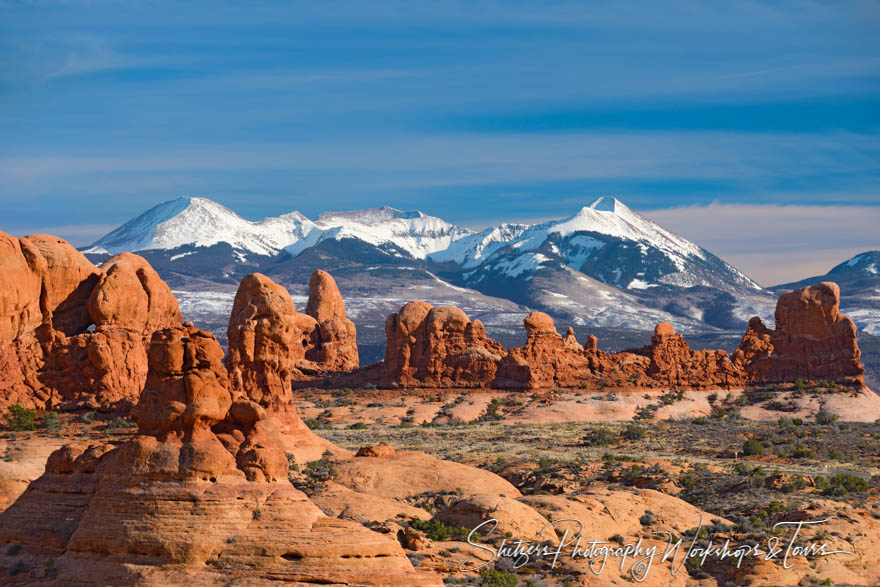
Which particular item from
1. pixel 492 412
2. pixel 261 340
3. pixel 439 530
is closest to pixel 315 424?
pixel 492 412

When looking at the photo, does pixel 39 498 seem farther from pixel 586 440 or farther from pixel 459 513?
pixel 586 440

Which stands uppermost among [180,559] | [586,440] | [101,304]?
[101,304]

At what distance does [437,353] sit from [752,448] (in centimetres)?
3026

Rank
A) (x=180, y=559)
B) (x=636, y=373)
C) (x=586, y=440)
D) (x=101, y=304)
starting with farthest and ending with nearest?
(x=636, y=373) < (x=586, y=440) < (x=101, y=304) < (x=180, y=559)

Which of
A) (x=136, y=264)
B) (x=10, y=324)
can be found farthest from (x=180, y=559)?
(x=136, y=264)

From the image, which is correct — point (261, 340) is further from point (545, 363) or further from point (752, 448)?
point (545, 363)

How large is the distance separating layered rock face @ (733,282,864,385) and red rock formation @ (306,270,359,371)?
103ft

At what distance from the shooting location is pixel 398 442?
6156 cm

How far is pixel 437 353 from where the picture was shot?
8750cm

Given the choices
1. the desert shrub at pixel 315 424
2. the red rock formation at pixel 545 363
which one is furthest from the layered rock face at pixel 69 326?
the red rock formation at pixel 545 363

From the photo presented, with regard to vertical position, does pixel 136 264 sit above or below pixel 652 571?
above

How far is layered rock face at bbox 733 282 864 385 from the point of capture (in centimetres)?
8988

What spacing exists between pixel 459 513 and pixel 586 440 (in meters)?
31.9

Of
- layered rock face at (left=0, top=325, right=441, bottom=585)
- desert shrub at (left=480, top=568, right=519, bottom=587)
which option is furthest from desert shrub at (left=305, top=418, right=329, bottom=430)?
layered rock face at (left=0, top=325, right=441, bottom=585)
